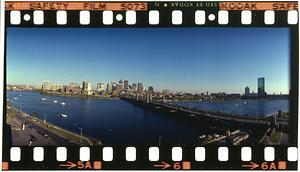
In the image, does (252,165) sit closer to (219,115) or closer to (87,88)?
(219,115)

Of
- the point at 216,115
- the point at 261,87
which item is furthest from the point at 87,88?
the point at 261,87

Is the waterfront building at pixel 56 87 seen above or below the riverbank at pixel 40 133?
above

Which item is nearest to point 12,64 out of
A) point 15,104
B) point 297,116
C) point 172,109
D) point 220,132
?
point 15,104

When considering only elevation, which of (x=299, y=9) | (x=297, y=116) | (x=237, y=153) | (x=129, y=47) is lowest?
(x=237, y=153)

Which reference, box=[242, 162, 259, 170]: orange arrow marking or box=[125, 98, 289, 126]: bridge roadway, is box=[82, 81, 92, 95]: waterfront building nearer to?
box=[125, 98, 289, 126]: bridge roadway

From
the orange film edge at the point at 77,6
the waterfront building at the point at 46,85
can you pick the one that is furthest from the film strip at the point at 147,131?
the waterfront building at the point at 46,85

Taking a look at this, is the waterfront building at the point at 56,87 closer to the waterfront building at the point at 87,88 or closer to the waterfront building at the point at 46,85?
the waterfront building at the point at 46,85

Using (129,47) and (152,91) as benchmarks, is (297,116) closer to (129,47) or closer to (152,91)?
(152,91)
